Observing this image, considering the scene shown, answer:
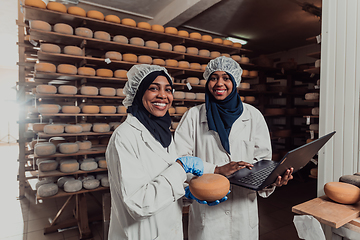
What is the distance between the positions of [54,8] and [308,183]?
4803mm

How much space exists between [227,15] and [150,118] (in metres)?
3.53

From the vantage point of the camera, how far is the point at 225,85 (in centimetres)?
148

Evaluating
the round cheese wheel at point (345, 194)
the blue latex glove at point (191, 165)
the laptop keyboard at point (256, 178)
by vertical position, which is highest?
the blue latex glove at point (191, 165)

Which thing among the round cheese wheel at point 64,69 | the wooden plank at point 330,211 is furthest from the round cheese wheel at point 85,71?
the wooden plank at point 330,211

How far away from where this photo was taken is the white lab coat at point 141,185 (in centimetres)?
87

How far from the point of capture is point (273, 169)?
954 millimetres

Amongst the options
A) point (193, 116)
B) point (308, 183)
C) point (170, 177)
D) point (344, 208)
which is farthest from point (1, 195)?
point (308, 183)

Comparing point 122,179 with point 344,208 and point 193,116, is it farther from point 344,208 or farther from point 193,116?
point 344,208

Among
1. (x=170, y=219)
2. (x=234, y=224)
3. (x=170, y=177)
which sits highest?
(x=170, y=177)

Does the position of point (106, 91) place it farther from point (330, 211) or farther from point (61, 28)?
point (330, 211)

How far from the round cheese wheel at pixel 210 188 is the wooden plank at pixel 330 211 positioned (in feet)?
1.16

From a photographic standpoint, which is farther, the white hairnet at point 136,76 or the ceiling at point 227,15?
the ceiling at point 227,15

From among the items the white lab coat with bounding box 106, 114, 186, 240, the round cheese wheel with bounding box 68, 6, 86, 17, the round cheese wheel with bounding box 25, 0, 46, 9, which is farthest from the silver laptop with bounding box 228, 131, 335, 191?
the round cheese wheel with bounding box 25, 0, 46, 9

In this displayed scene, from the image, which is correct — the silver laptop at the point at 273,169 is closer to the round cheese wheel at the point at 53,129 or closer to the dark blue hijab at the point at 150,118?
the dark blue hijab at the point at 150,118
